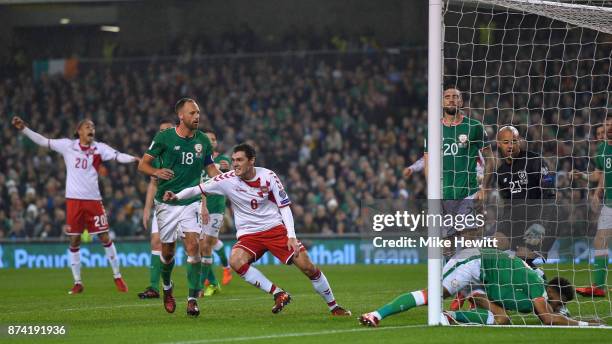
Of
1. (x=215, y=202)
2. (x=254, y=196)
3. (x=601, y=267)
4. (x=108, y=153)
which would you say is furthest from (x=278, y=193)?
(x=108, y=153)

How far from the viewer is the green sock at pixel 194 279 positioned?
1088cm

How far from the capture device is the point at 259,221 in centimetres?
1080

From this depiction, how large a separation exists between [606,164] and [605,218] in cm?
72

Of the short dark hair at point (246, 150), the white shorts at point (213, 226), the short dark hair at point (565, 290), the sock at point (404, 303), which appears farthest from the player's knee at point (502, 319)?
the white shorts at point (213, 226)

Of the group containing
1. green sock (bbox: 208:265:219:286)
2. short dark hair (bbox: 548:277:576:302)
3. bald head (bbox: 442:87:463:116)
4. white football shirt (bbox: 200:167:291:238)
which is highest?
bald head (bbox: 442:87:463:116)

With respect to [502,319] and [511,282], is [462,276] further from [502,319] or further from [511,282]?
[502,319]

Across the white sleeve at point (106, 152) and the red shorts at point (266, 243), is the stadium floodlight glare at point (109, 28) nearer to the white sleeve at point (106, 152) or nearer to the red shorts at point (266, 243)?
the white sleeve at point (106, 152)

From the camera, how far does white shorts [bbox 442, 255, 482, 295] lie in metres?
9.38

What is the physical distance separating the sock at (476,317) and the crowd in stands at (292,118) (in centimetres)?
1508

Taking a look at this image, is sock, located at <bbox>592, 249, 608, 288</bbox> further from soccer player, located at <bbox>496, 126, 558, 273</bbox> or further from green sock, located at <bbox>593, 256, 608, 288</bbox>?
soccer player, located at <bbox>496, 126, 558, 273</bbox>

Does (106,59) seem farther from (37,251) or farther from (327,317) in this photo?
(327,317)

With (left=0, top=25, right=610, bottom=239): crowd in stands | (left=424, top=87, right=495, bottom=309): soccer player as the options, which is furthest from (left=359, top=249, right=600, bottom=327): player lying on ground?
(left=0, top=25, right=610, bottom=239): crowd in stands

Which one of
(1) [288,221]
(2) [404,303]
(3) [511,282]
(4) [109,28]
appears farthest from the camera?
(4) [109,28]

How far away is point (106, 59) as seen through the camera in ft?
110
